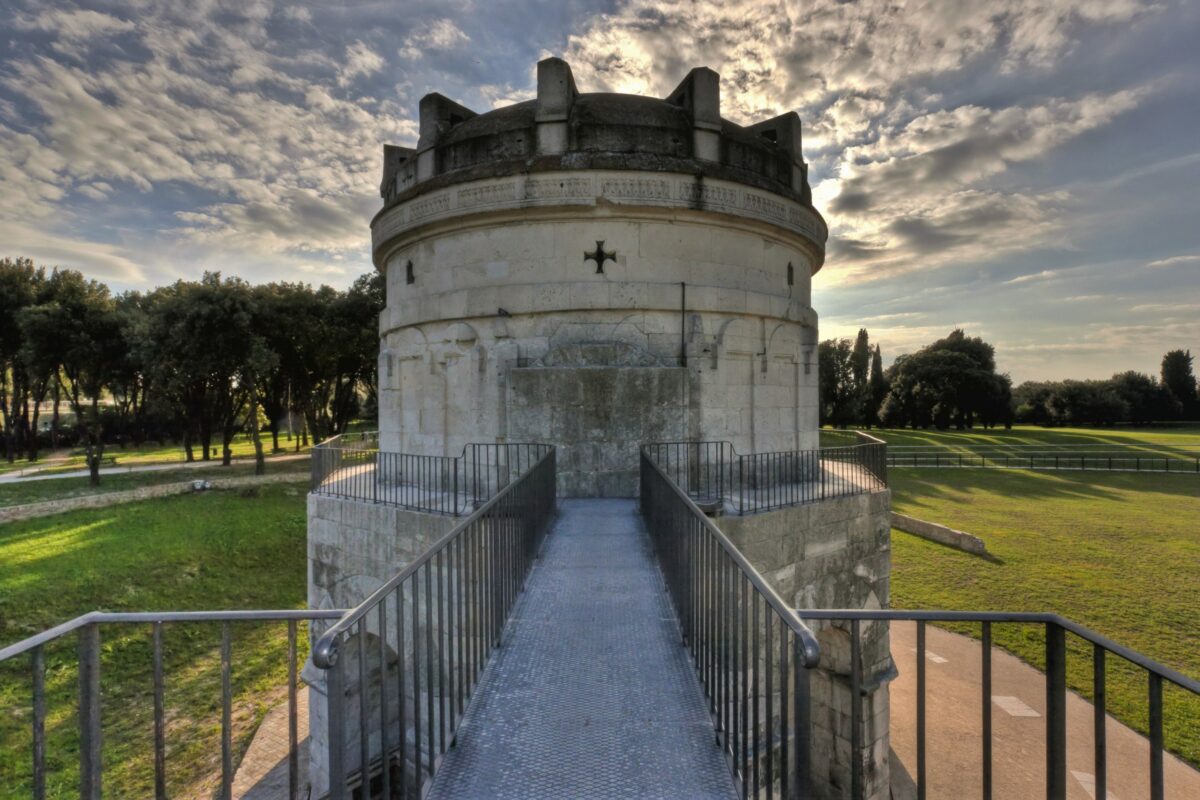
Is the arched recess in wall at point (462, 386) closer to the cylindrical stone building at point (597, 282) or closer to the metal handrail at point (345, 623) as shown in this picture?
the cylindrical stone building at point (597, 282)

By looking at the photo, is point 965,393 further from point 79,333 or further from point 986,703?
point 79,333

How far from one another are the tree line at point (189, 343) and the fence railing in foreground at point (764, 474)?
934 inches

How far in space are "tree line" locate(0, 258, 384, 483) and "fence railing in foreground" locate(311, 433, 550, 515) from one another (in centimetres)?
1864

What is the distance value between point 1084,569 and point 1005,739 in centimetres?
1080

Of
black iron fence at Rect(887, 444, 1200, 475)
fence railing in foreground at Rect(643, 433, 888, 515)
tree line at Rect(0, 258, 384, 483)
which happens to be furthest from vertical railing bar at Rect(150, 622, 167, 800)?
black iron fence at Rect(887, 444, 1200, 475)

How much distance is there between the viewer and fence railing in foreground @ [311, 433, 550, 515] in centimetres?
937

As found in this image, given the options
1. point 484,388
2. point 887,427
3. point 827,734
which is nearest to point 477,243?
point 484,388

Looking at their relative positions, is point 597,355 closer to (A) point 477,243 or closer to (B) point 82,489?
(A) point 477,243

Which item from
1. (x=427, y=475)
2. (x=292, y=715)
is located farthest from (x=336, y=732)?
(x=427, y=475)

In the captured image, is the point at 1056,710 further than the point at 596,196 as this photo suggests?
No

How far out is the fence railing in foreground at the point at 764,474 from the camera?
9.34 metres

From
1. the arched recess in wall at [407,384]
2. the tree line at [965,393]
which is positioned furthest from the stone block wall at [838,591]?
the tree line at [965,393]

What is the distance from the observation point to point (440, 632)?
3447 millimetres

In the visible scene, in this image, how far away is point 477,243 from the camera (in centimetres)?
1131
